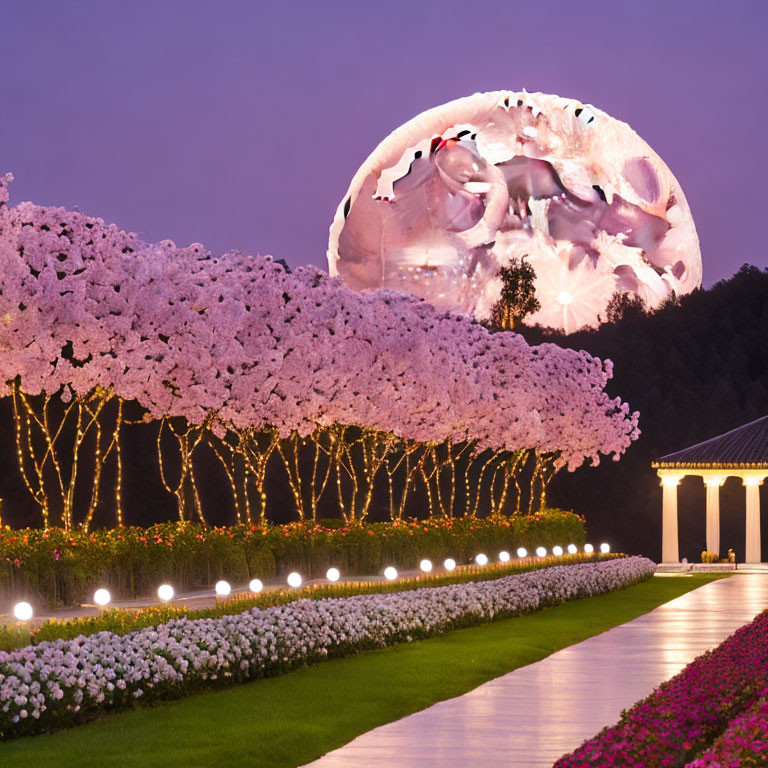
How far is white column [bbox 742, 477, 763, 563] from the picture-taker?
155 ft

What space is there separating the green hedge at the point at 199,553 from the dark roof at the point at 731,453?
41.0 feet

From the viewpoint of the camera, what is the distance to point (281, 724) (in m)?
11.8

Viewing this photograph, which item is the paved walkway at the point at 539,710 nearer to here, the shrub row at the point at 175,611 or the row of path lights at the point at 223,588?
the shrub row at the point at 175,611

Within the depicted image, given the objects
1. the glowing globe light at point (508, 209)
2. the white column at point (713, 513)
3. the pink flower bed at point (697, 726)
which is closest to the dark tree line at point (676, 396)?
the glowing globe light at point (508, 209)

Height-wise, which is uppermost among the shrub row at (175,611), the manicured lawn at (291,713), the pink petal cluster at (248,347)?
the pink petal cluster at (248,347)

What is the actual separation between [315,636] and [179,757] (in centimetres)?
615

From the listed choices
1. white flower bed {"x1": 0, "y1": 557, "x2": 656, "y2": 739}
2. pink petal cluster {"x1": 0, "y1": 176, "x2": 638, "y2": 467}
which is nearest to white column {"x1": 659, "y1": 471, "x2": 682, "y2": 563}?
pink petal cluster {"x1": 0, "y1": 176, "x2": 638, "y2": 467}

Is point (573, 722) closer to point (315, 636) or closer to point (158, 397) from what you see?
point (315, 636)

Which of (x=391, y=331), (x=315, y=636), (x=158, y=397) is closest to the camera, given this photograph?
(x=315, y=636)

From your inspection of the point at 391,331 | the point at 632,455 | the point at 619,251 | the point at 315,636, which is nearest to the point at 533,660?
the point at 315,636

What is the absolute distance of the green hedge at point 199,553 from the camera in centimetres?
2175

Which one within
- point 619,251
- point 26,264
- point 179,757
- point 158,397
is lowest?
point 179,757

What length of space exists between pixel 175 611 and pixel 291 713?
407cm

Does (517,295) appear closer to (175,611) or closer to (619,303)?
(619,303)
